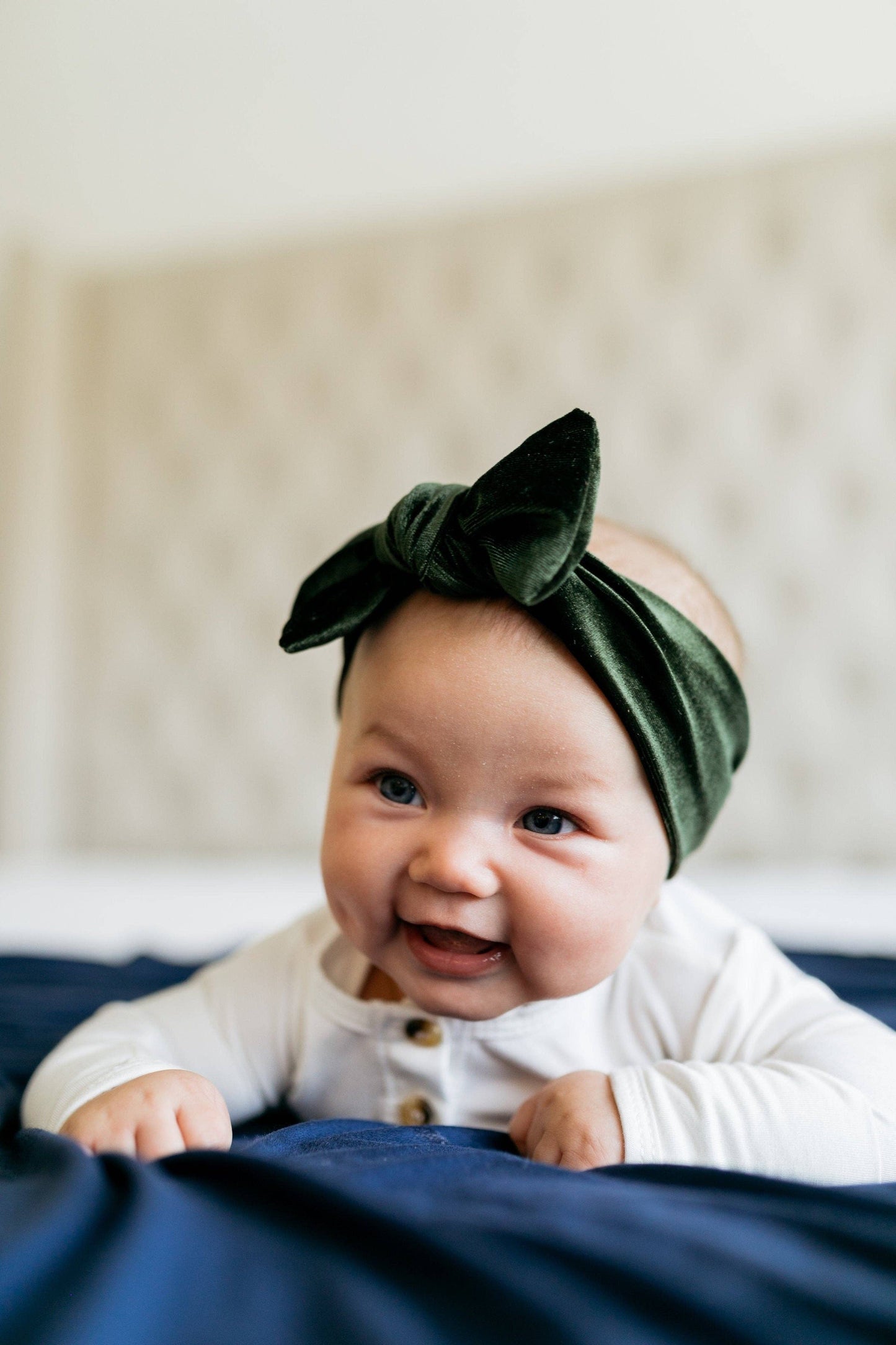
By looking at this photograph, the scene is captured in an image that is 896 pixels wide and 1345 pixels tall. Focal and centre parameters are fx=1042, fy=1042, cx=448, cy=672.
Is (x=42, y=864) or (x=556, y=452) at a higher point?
(x=556, y=452)

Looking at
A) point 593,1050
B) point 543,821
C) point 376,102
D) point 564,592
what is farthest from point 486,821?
point 376,102

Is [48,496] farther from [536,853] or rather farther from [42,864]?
[536,853]

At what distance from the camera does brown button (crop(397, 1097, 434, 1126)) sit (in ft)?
2.66

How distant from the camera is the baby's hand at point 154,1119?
624mm

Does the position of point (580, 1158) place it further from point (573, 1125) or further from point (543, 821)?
point (543, 821)

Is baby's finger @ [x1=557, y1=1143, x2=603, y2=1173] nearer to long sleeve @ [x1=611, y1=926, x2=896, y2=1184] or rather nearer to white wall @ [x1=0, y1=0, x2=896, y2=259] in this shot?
long sleeve @ [x1=611, y1=926, x2=896, y2=1184]

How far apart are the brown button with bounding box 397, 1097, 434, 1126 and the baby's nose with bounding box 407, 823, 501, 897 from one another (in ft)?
0.76

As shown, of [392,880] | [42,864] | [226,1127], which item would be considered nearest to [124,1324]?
[226,1127]

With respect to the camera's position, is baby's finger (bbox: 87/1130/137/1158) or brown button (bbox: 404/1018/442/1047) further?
brown button (bbox: 404/1018/442/1047)

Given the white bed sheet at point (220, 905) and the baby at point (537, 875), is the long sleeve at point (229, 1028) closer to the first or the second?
the baby at point (537, 875)

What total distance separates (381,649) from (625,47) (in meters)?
2.21

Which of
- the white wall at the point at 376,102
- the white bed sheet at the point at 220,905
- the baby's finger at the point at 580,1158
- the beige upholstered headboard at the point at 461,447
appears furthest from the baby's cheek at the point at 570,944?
the white wall at the point at 376,102

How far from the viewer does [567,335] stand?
8.12 ft

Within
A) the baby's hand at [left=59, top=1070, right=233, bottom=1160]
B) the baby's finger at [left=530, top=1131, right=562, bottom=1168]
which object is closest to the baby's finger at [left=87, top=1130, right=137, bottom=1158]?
the baby's hand at [left=59, top=1070, right=233, bottom=1160]
